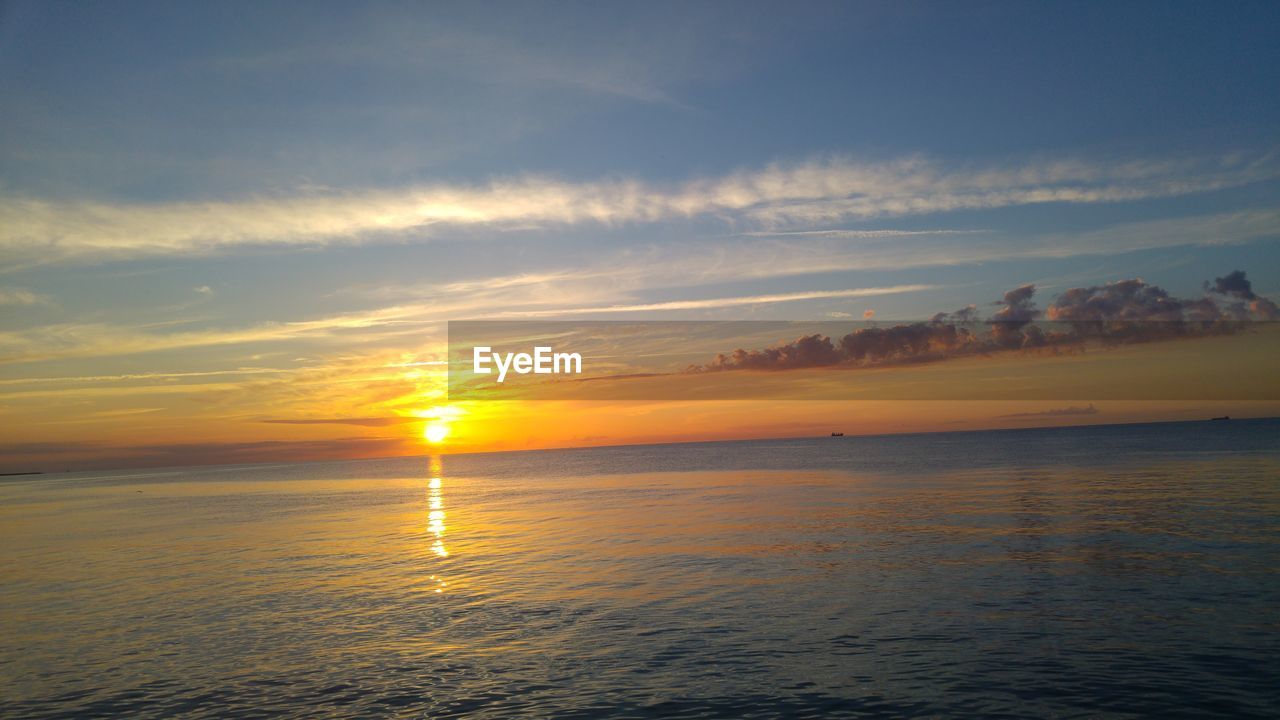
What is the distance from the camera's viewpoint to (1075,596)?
83.1 ft

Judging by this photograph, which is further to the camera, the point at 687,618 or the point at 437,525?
the point at 437,525

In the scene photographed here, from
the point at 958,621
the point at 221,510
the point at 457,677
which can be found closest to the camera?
the point at 457,677

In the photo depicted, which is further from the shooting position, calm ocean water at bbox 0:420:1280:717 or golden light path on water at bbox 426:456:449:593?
golden light path on water at bbox 426:456:449:593

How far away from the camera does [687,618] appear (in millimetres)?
24594

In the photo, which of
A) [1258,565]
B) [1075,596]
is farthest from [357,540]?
[1258,565]

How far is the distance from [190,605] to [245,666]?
1113 cm

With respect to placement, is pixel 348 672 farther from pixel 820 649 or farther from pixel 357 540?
pixel 357 540

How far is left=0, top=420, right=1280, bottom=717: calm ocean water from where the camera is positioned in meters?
17.5

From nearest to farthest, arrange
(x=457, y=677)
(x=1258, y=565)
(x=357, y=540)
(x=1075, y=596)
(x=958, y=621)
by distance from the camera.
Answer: (x=457, y=677) < (x=958, y=621) < (x=1075, y=596) < (x=1258, y=565) < (x=357, y=540)

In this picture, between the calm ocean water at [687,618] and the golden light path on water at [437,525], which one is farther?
the golden light path on water at [437,525]

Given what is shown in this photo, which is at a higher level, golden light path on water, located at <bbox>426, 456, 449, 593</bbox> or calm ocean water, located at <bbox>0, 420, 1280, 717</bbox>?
calm ocean water, located at <bbox>0, 420, 1280, 717</bbox>

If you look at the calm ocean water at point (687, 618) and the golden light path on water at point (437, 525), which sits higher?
the calm ocean water at point (687, 618)

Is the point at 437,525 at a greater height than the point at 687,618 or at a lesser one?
lesser

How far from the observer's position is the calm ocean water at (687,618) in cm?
1748
